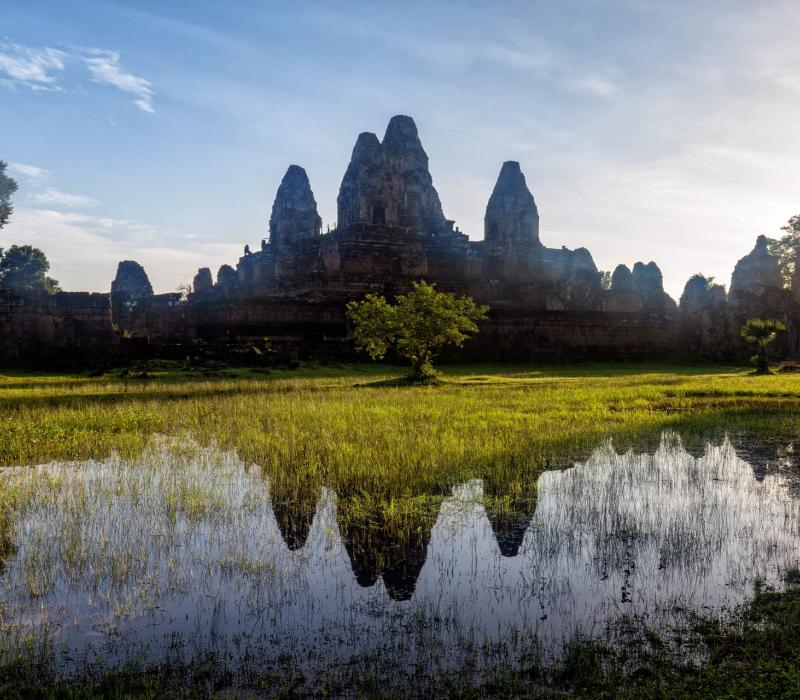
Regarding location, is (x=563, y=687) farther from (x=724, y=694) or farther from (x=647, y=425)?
(x=647, y=425)

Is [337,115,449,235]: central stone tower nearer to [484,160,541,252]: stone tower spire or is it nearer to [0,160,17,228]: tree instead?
[484,160,541,252]: stone tower spire

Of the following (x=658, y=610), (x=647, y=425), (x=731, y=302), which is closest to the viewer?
(x=658, y=610)

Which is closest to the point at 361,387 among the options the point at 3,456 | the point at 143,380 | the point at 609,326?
the point at 143,380

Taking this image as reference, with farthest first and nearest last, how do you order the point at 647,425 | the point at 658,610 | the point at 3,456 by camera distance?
the point at 647,425 < the point at 3,456 < the point at 658,610

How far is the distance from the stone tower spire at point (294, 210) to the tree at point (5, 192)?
1425 centimetres

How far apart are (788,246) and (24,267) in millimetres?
54436

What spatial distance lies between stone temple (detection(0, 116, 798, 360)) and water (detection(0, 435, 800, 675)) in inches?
711

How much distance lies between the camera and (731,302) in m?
35.4

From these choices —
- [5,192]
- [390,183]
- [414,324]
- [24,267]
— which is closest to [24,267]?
[24,267]

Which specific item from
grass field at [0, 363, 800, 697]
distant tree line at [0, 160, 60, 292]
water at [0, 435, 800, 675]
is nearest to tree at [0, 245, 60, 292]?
distant tree line at [0, 160, 60, 292]

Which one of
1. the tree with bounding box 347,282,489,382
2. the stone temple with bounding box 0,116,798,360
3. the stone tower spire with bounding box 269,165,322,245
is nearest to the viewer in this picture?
the tree with bounding box 347,282,489,382

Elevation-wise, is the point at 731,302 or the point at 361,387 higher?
the point at 731,302

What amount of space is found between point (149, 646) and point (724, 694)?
2.50 m

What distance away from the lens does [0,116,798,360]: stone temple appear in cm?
2472
